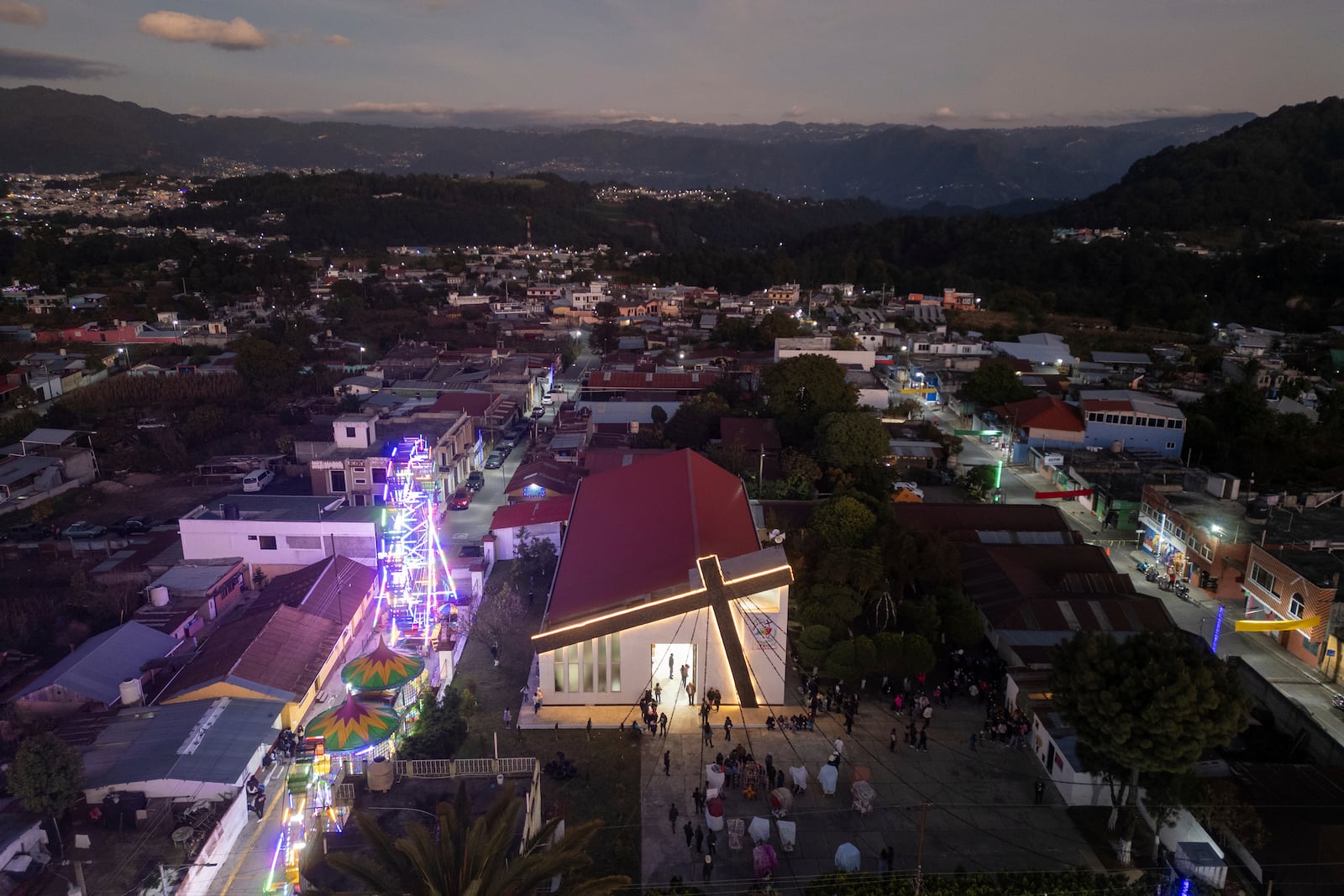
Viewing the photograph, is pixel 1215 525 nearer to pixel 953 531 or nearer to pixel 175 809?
pixel 953 531

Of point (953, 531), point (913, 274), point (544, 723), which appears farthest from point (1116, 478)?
point (913, 274)

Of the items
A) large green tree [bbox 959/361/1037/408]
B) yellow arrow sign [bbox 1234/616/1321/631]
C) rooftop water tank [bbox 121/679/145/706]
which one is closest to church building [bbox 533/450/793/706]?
rooftop water tank [bbox 121/679/145/706]

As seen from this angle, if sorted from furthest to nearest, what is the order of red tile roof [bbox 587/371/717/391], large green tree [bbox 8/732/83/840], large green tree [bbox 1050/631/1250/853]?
red tile roof [bbox 587/371/717/391]
large green tree [bbox 8/732/83/840]
large green tree [bbox 1050/631/1250/853]

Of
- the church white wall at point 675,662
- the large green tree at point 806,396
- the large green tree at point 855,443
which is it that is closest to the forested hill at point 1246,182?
the large green tree at point 806,396

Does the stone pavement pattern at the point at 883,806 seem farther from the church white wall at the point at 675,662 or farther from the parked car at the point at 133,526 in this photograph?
the parked car at the point at 133,526

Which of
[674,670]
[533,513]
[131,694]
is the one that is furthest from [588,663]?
[131,694]

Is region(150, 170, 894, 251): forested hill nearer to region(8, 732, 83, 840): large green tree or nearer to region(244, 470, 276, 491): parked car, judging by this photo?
region(244, 470, 276, 491): parked car

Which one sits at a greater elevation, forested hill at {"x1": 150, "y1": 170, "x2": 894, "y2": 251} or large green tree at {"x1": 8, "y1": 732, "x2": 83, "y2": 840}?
forested hill at {"x1": 150, "y1": 170, "x2": 894, "y2": 251}
